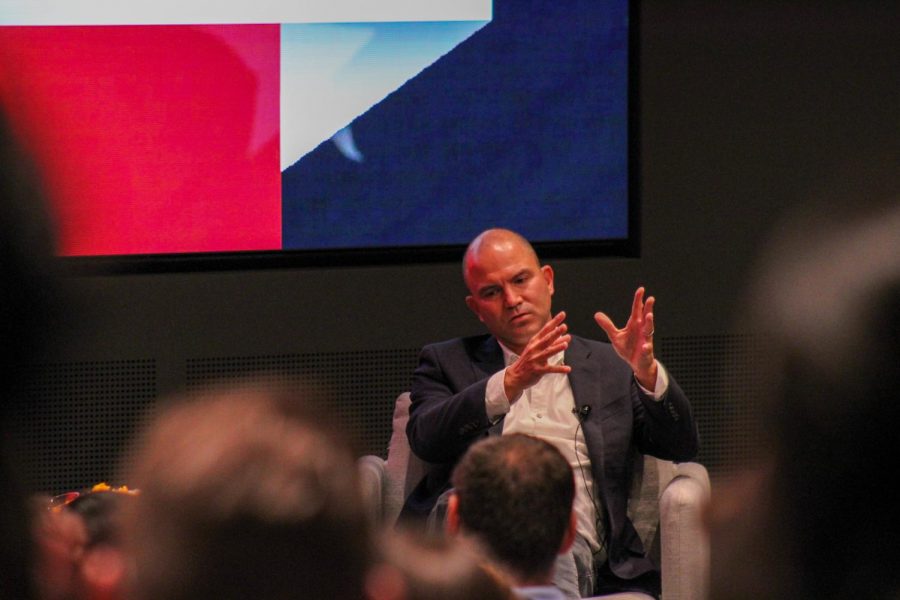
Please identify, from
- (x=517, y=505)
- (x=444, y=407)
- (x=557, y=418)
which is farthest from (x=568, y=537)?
(x=557, y=418)

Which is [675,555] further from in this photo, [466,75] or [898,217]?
[898,217]

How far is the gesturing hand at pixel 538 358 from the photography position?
10.1 feet

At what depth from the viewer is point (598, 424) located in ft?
10.8

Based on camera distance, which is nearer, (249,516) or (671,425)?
(249,516)

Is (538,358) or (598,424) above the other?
(538,358)

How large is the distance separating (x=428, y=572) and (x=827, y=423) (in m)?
0.32

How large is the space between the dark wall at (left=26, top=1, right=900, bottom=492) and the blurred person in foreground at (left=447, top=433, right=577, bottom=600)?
2349mm

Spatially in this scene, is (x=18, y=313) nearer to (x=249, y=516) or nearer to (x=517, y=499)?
(x=249, y=516)

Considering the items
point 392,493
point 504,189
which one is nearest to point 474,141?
point 504,189

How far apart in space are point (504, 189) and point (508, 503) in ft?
8.69

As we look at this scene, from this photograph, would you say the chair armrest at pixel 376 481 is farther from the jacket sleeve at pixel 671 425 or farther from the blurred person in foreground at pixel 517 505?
the blurred person in foreground at pixel 517 505

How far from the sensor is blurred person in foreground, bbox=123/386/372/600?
2.03 ft

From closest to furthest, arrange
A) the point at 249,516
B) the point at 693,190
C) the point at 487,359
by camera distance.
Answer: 1. the point at 249,516
2. the point at 487,359
3. the point at 693,190

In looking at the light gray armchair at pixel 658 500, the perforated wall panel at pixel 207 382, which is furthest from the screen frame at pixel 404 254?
the light gray armchair at pixel 658 500
